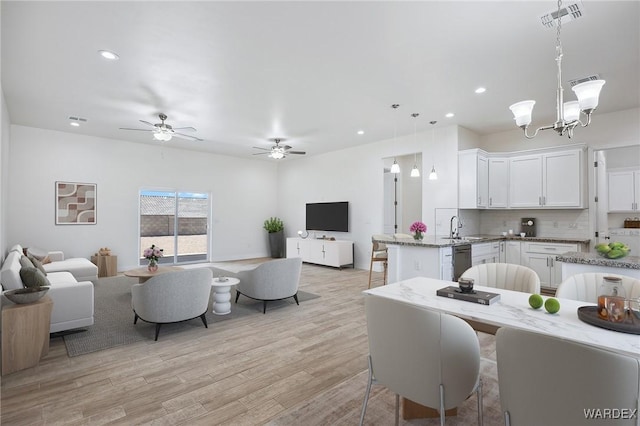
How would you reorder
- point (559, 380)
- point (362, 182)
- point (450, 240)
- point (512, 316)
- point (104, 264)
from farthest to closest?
1. point (362, 182)
2. point (104, 264)
3. point (450, 240)
4. point (512, 316)
5. point (559, 380)

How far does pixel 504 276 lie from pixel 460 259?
2.10 metres

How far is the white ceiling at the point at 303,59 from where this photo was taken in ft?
8.75

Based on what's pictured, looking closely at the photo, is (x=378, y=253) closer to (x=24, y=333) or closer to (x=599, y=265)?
(x=599, y=265)

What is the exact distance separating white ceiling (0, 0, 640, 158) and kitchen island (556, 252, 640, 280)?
2090 millimetres

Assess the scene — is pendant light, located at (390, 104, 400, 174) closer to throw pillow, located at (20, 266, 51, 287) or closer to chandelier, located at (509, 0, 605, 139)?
chandelier, located at (509, 0, 605, 139)

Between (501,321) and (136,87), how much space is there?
4.76 m

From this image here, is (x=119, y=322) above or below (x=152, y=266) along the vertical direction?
below

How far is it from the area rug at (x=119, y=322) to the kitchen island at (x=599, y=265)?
10.8 feet

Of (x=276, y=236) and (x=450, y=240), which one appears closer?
(x=450, y=240)

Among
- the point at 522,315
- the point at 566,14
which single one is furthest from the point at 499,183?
the point at 522,315

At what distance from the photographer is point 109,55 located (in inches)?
132

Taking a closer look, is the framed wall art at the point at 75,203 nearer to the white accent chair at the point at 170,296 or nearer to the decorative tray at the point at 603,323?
the white accent chair at the point at 170,296

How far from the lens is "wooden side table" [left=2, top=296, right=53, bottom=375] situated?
2619mm

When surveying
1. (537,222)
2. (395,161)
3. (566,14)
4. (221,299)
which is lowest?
(221,299)
